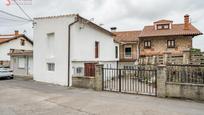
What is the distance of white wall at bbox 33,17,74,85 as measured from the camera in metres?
15.4

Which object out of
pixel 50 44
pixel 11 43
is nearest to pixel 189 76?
pixel 50 44

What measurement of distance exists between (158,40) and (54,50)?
57.1ft

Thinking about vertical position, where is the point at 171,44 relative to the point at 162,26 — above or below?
below

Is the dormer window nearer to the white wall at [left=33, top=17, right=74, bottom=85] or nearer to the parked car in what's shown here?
the white wall at [left=33, top=17, right=74, bottom=85]

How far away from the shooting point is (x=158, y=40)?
95.8 ft

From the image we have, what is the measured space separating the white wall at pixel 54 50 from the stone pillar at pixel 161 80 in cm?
680

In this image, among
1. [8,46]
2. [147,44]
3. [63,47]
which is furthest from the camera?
[8,46]

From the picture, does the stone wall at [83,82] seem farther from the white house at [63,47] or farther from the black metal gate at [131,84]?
the black metal gate at [131,84]

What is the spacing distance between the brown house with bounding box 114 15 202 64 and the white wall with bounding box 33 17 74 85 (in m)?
14.9

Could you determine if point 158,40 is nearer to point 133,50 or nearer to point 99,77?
point 133,50

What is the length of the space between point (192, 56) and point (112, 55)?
349 inches

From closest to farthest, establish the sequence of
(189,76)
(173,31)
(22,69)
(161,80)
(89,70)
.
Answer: (161,80), (189,76), (89,70), (22,69), (173,31)

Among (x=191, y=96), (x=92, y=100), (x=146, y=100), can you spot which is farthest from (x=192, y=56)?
(x=92, y=100)

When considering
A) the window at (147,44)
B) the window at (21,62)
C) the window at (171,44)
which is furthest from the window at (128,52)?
the window at (21,62)
